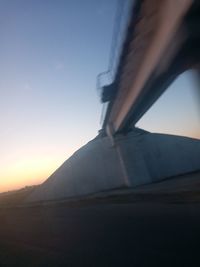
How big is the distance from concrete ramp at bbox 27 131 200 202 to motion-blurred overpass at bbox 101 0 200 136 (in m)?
16.0

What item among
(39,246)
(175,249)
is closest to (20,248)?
(39,246)

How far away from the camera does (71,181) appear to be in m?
45.8

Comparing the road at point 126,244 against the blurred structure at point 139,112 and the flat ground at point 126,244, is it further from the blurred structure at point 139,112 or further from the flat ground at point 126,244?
the blurred structure at point 139,112

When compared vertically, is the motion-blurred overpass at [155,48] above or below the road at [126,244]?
above

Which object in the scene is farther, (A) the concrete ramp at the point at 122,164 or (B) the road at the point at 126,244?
(A) the concrete ramp at the point at 122,164

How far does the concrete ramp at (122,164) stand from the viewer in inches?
1577

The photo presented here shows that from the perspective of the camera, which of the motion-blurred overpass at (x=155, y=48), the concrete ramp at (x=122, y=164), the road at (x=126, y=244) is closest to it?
the road at (x=126, y=244)

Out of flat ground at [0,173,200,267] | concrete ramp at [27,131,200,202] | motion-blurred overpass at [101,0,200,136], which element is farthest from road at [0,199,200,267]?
concrete ramp at [27,131,200,202]

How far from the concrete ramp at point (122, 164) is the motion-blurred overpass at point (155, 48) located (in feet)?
52.5

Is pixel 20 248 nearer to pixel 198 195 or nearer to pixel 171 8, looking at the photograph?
pixel 198 195

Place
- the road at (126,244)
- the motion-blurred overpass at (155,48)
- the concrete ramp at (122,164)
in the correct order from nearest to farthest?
the road at (126,244) < the motion-blurred overpass at (155,48) < the concrete ramp at (122,164)

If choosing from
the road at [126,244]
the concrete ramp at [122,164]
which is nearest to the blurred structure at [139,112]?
the concrete ramp at [122,164]

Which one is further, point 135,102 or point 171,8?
point 135,102

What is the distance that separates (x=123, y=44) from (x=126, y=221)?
26.2 feet
